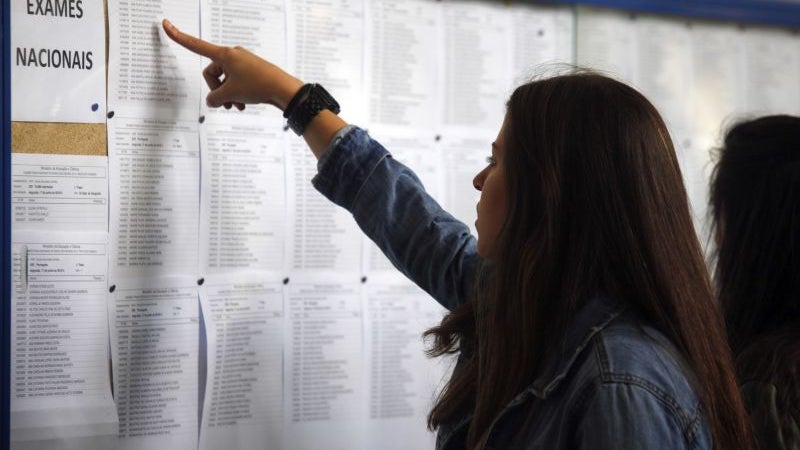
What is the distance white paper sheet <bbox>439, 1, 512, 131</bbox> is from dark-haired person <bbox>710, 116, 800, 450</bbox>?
42cm

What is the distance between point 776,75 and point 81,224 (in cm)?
139

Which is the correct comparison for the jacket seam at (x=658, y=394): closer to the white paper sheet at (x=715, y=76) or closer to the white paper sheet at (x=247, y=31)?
the white paper sheet at (x=247, y=31)

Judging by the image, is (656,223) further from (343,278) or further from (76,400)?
(76,400)

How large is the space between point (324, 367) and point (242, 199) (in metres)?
0.30

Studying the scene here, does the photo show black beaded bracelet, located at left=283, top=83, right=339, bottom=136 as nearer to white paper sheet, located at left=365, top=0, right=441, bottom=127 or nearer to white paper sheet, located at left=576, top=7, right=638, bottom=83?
white paper sheet, located at left=365, top=0, right=441, bottom=127

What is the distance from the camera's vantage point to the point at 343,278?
1337 millimetres

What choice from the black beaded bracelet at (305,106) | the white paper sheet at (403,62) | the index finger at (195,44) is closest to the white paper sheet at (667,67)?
the white paper sheet at (403,62)

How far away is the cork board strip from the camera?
43.9 inches

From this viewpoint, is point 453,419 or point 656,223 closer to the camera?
point 656,223

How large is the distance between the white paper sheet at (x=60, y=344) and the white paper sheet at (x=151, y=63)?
0.20 m

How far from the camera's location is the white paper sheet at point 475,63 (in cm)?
142

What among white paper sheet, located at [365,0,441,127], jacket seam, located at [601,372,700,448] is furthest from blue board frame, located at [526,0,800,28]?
jacket seam, located at [601,372,700,448]

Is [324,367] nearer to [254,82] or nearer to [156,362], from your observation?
[156,362]

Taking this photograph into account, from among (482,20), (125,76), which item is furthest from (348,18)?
(125,76)
